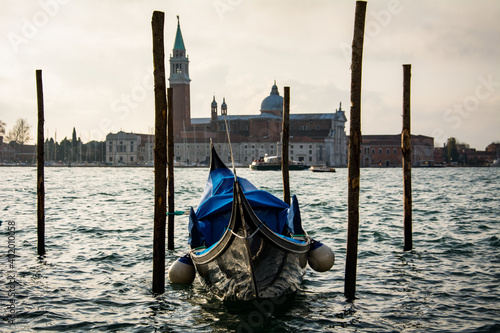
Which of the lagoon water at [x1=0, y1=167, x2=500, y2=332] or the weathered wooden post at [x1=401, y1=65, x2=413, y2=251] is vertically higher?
the weathered wooden post at [x1=401, y1=65, x2=413, y2=251]

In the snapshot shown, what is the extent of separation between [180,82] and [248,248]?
7757cm

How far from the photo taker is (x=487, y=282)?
7879 mm

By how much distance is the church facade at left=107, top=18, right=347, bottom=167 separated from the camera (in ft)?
273

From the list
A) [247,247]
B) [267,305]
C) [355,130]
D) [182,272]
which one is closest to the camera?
[247,247]

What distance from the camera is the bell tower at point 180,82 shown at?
270 ft

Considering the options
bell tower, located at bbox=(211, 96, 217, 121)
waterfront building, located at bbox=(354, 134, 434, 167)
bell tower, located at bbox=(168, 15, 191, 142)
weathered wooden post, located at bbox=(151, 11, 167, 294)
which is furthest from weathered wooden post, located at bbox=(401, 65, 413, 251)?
bell tower, located at bbox=(211, 96, 217, 121)

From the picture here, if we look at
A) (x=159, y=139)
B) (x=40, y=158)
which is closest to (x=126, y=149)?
(x=40, y=158)

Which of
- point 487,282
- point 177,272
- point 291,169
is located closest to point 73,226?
point 177,272

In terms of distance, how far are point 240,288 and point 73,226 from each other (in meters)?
8.58

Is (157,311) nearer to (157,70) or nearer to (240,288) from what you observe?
(240,288)

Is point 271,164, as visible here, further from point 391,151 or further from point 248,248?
point 248,248

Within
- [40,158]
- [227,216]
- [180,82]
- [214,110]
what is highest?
[180,82]

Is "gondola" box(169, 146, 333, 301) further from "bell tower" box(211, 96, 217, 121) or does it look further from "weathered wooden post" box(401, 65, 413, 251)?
"bell tower" box(211, 96, 217, 121)

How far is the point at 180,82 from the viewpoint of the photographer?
81938 millimetres
